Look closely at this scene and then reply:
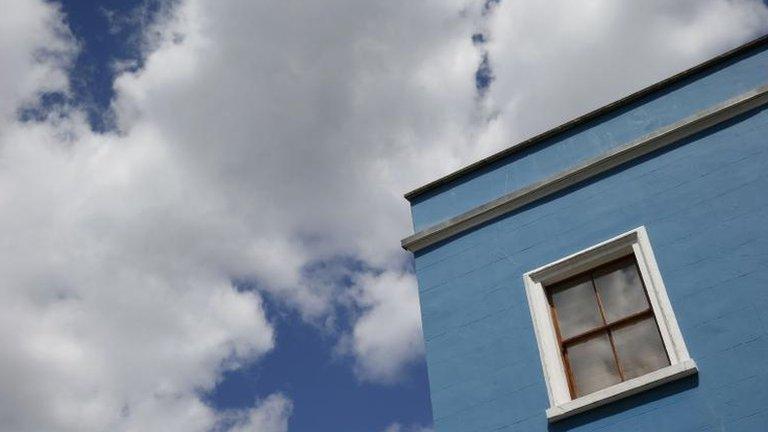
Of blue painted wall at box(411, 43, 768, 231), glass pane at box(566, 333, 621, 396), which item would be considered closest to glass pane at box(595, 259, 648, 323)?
glass pane at box(566, 333, 621, 396)

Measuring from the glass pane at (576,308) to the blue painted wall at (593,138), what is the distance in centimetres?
156

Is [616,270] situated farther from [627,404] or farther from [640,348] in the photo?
[627,404]

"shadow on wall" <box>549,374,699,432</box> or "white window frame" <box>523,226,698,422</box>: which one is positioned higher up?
"white window frame" <box>523,226,698,422</box>

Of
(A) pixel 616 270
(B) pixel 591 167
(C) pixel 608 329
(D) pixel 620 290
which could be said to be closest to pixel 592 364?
(C) pixel 608 329

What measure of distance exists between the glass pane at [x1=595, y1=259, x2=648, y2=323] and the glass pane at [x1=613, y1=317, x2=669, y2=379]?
0.56 ft

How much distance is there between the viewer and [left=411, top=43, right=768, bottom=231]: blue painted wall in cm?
888

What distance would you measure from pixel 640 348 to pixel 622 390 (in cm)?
62

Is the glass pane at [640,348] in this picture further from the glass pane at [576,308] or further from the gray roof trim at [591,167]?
the gray roof trim at [591,167]

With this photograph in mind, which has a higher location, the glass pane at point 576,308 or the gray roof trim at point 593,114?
the gray roof trim at point 593,114

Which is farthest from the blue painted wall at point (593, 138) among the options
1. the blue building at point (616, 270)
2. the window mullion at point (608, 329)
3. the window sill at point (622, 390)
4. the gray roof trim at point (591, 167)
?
the window sill at point (622, 390)

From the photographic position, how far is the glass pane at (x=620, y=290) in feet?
26.2

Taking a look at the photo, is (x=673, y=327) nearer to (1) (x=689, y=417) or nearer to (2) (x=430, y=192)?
(1) (x=689, y=417)

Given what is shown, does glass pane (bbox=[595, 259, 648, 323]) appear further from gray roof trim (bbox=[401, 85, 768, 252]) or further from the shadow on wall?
gray roof trim (bbox=[401, 85, 768, 252])

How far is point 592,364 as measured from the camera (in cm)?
784
